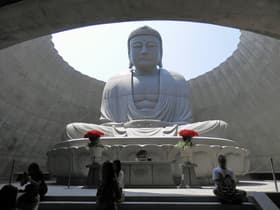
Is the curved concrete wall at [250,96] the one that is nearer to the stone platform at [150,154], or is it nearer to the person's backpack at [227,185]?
the stone platform at [150,154]

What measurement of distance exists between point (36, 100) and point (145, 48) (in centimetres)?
456

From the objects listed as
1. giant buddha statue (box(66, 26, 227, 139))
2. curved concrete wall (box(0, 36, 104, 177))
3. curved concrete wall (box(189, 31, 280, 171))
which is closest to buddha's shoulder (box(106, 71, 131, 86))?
giant buddha statue (box(66, 26, 227, 139))

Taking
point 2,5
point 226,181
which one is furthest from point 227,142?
point 2,5

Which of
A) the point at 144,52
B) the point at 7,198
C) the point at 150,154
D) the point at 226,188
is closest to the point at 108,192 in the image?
the point at 7,198

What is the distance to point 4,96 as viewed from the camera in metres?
11.1

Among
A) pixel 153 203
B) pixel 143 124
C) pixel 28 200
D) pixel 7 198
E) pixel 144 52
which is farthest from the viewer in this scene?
pixel 144 52

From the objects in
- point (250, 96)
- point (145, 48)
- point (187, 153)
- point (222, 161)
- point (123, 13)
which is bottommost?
point (222, 161)

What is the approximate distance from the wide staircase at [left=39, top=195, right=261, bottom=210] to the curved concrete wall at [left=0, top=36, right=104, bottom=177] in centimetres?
776

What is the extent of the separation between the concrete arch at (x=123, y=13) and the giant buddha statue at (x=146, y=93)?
5053 millimetres

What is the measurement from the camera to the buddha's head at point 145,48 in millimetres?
11953

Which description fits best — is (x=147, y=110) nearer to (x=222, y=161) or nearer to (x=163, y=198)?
(x=163, y=198)

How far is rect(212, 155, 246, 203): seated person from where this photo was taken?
3.82 m

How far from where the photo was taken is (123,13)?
449 centimetres

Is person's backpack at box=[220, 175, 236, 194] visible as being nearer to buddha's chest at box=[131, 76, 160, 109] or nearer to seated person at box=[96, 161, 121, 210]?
seated person at box=[96, 161, 121, 210]
